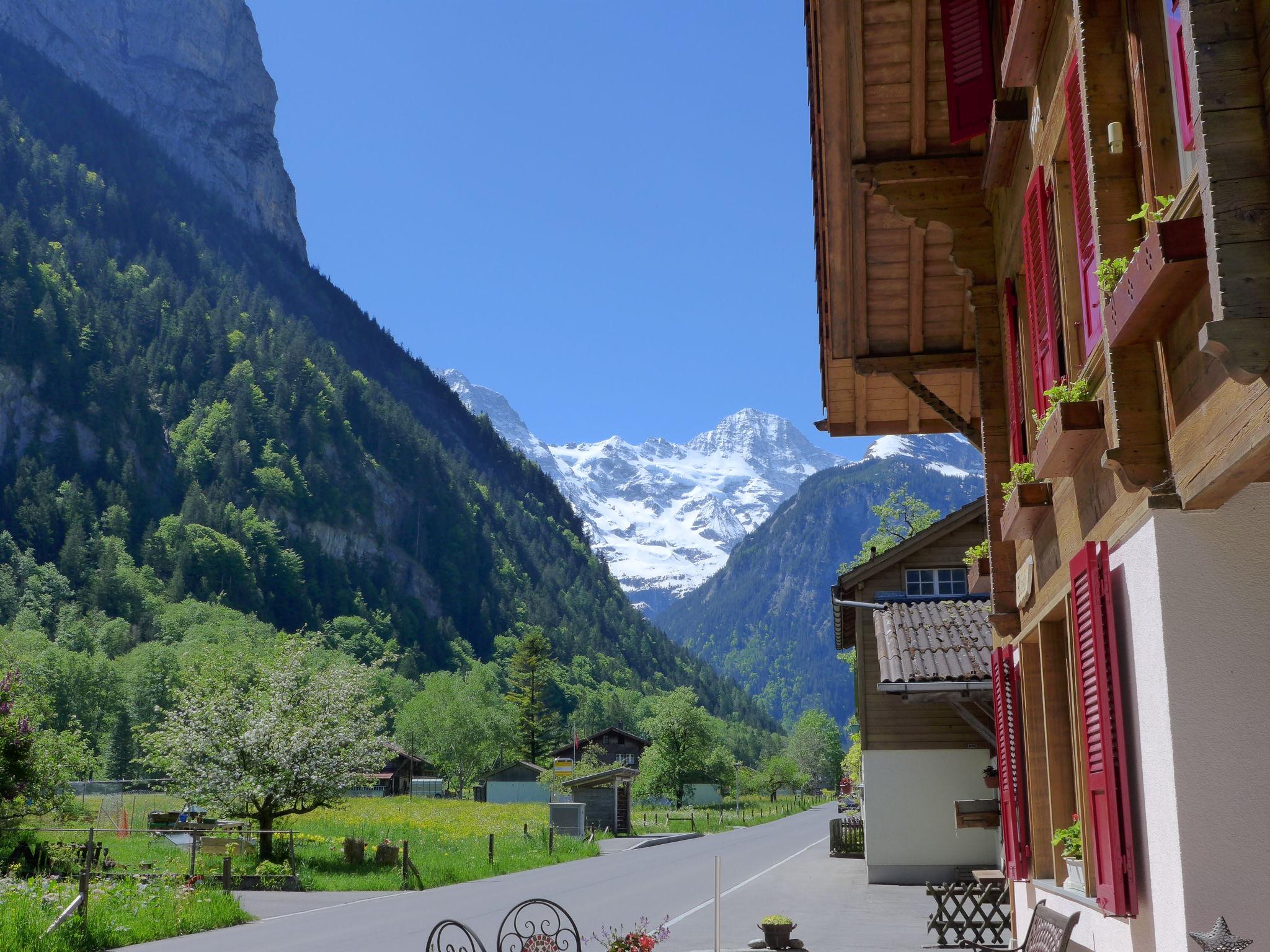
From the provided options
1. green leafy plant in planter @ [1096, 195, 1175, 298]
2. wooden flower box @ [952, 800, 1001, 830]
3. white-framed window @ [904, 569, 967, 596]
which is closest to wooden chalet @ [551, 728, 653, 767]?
white-framed window @ [904, 569, 967, 596]

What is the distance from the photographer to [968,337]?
41.1 ft

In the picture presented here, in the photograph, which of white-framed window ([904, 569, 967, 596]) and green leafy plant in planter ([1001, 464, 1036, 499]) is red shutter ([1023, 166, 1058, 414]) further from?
white-framed window ([904, 569, 967, 596])

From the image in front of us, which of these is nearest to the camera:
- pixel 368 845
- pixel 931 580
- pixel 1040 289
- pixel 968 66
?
pixel 1040 289

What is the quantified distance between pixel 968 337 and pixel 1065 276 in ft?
19.0

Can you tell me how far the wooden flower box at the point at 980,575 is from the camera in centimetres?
993

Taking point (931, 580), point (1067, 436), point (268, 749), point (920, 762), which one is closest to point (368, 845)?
point (268, 749)

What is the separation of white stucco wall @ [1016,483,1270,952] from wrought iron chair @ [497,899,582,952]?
4134 millimetres

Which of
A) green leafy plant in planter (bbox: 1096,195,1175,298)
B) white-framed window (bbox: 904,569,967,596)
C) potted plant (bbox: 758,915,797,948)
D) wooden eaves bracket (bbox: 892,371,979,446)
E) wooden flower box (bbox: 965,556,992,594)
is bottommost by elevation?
potted plant (bbox: 758,915,797,948)

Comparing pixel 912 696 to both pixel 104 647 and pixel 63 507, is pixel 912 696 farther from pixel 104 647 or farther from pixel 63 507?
pixel 63 507

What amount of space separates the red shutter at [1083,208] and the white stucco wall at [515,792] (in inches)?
3624

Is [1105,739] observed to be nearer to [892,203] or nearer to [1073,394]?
[1073,394]

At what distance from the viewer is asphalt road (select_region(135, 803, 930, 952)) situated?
16094 mm

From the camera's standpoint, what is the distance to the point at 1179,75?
4.74m

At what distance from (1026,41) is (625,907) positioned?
17329 mm
